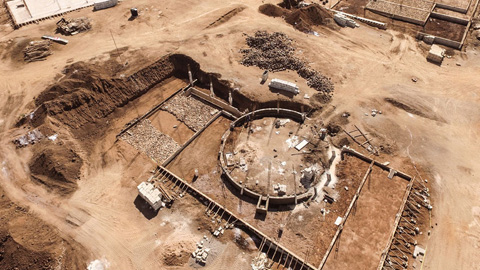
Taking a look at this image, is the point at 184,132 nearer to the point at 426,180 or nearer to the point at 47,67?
the point at 47,67

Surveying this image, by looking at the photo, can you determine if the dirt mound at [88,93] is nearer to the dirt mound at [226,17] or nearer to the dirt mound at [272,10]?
the dirt mound at [226,17]

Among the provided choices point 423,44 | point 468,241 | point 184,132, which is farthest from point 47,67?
point 423,44

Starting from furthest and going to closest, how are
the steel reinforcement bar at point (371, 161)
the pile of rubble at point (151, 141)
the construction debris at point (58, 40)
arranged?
the construction debris at point (58, 40)
the pile of rubble at point (151, 141)
the steel reinforcement bar at point (371, 161)

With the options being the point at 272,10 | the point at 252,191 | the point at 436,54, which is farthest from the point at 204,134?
the point at 436,54

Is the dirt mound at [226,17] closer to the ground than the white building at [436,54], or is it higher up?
higher up

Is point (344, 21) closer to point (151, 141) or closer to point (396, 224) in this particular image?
point (396, 224)

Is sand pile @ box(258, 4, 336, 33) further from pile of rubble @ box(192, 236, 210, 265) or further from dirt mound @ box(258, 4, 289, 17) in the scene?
pile of rubble @ box(192, 236, 210, 265)

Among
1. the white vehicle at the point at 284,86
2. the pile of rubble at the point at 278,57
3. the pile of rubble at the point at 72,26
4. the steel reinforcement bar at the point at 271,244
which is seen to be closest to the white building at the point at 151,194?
the steel reinforcement bar at the point at 271,244
